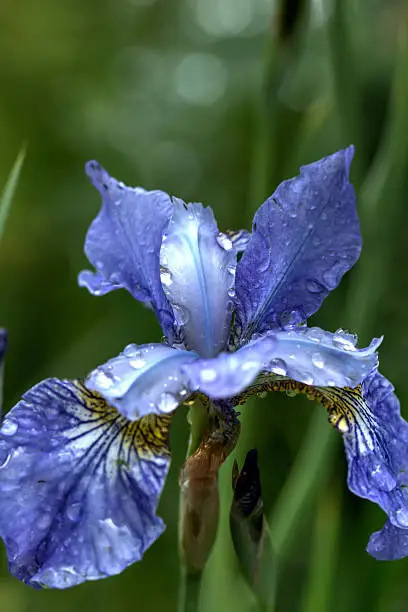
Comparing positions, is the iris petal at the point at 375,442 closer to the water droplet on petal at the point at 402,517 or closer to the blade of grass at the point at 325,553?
the water droplet on petal at the point at 402,517

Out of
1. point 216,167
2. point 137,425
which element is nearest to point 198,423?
point 137,425

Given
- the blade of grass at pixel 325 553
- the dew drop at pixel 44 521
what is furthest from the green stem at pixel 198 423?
the blade of grass at pixel 325 553

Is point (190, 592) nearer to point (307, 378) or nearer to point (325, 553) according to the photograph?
Answer: point (307, 378)

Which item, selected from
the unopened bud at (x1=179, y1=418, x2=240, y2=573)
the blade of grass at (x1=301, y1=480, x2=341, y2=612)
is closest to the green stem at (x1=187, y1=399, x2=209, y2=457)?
the unopened bud at (x1=179, y1=418, x2=240, y2=573)

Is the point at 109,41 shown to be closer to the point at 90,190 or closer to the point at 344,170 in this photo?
the point at 90,190

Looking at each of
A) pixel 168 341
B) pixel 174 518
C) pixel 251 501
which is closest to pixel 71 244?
pixel 174 518
